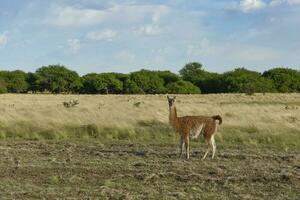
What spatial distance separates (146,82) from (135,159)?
69.0 m

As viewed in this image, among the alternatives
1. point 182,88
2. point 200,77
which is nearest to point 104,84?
point 182,88

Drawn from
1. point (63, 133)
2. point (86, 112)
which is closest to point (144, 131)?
point (63, 133)

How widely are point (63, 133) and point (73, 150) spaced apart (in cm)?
496

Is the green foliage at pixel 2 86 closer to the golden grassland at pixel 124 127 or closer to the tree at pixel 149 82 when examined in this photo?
the tree at pixel 149 82

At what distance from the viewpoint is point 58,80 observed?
295ft

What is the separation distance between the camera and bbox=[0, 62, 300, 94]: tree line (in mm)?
82312

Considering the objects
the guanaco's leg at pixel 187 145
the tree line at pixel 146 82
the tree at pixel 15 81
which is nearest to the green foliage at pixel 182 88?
the tree line at pixel 146 82

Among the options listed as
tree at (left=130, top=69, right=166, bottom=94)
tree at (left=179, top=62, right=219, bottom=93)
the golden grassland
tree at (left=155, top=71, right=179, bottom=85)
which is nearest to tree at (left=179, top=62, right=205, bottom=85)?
tree at (left=179, top=62, right=219, bottom=93)

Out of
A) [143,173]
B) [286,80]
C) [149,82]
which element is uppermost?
[286,80]

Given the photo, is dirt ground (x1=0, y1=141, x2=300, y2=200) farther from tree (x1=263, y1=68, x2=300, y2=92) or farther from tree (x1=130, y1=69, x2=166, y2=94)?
tree (x1=263, y1=68, x2=300, y2=92)

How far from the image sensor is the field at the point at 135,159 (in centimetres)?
1213

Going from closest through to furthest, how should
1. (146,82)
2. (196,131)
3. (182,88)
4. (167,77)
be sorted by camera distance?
(196,131)
(182,88)
(146,82)
(167,77)

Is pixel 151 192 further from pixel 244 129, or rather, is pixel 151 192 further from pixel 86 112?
pixel 86 112

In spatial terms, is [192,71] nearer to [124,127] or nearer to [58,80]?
[58,80]
